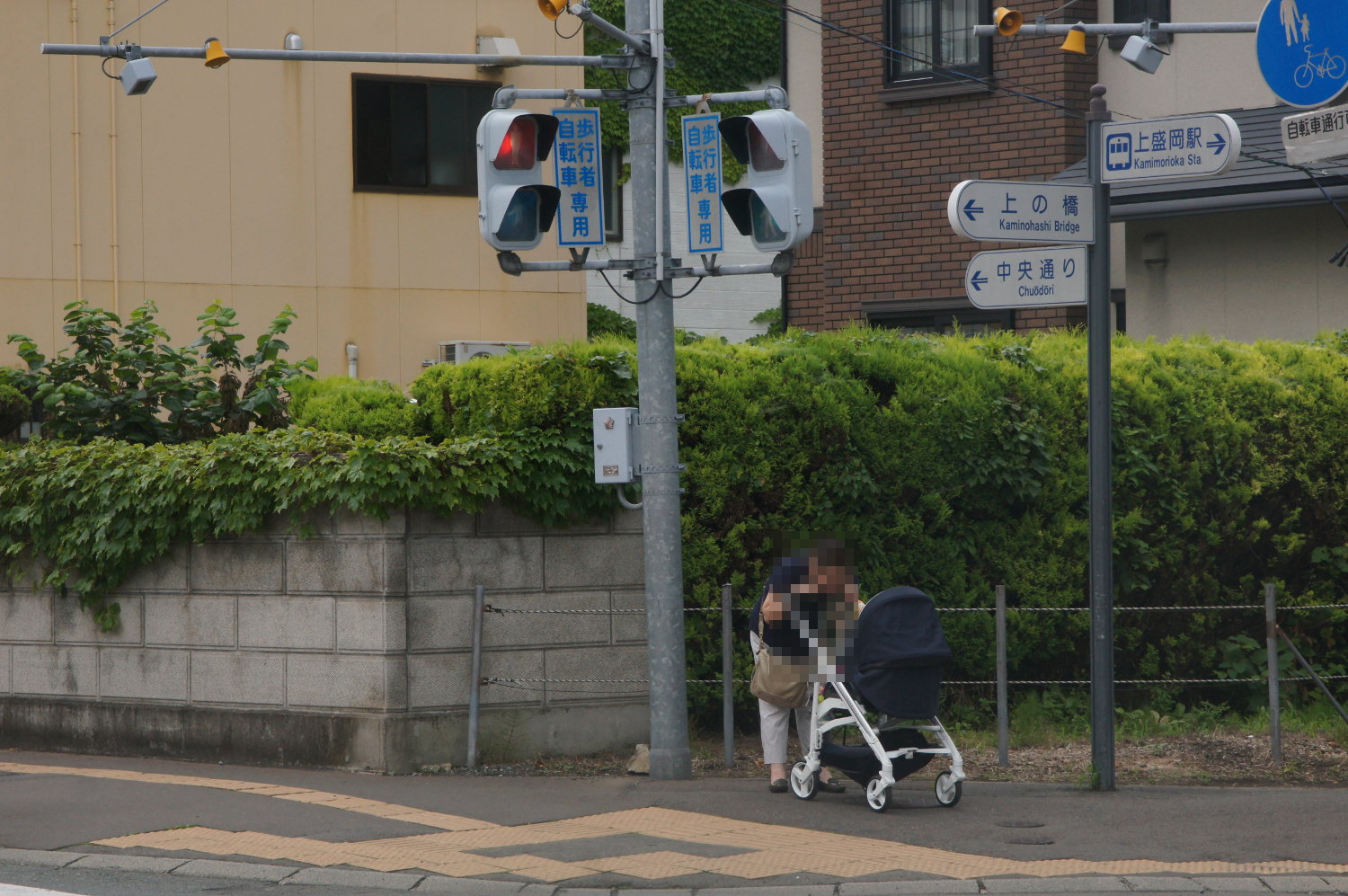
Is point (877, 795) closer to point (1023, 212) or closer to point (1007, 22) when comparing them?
point (1023, 212)

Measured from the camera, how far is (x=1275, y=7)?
775 cm

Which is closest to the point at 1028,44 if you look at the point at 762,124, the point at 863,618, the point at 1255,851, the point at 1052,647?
the point at 1052,647

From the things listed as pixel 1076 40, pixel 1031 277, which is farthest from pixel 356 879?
pixel 1076 40

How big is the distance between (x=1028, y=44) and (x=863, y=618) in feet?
32.4

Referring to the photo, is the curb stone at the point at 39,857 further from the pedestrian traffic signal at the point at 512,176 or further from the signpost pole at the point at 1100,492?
the signpost pole at the point at 1100,492

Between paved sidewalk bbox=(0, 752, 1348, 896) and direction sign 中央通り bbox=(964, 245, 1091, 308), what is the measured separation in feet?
8.74

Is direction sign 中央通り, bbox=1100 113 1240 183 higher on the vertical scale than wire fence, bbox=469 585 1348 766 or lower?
higher

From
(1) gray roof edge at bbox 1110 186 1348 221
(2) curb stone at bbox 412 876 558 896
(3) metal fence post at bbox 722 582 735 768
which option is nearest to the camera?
(2) curb stone at bbox 412 876 558 896

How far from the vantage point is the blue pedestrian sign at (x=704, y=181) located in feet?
27.9

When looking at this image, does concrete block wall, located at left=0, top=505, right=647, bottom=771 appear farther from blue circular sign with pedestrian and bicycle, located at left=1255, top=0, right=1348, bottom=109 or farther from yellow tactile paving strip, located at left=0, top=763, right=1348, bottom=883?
blue circular sign with pedestrian and bicycle, located at left=1255, top=0, right=1348, bottom=109

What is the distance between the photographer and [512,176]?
8.26 metres

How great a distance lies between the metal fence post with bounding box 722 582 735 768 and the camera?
949 cm

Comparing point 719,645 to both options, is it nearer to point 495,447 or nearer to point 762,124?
point 495,447

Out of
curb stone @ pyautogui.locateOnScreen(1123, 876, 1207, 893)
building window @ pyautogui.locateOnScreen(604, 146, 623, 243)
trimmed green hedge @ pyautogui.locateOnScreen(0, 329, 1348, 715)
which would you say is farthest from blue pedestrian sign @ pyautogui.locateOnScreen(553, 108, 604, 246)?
building window @ pyautogui.locateOnScreen(604, 146, 623, 243)
